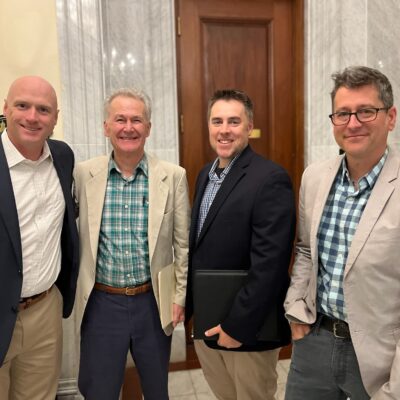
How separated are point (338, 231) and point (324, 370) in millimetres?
496

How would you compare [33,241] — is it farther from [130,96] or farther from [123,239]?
[130,96]

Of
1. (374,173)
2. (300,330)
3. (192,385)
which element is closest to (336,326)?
(300,330)

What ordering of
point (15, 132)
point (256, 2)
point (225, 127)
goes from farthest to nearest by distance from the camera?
point (256, 2) → point (225, 127) → point (15, 132)

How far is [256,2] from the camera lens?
110 inches

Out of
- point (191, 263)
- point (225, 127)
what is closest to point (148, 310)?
point (191, 263)

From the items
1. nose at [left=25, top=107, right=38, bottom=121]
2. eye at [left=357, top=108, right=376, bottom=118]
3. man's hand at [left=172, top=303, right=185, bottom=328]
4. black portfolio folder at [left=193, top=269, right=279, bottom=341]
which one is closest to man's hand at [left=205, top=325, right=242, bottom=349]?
black portfolio folder at [left=193, top=269, right=279, bottom=341]

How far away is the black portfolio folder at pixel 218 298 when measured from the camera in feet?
5.44

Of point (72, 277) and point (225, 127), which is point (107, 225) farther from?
point (225, 127)

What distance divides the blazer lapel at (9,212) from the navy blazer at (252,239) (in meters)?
0.73

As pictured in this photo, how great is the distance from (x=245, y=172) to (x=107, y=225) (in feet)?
2.15

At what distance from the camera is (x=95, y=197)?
1827mm

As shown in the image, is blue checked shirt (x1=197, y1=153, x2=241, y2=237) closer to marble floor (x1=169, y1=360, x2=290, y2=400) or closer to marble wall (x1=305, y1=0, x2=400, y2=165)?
marble wall (x1=305, y1=0, x2=400, y2=165)

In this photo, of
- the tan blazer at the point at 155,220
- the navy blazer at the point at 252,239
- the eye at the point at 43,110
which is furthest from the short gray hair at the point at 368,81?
the eye at the point at 43,110

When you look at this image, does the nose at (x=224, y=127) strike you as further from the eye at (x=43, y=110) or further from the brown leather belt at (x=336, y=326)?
the brown leather belt at (x=336, y=326)
